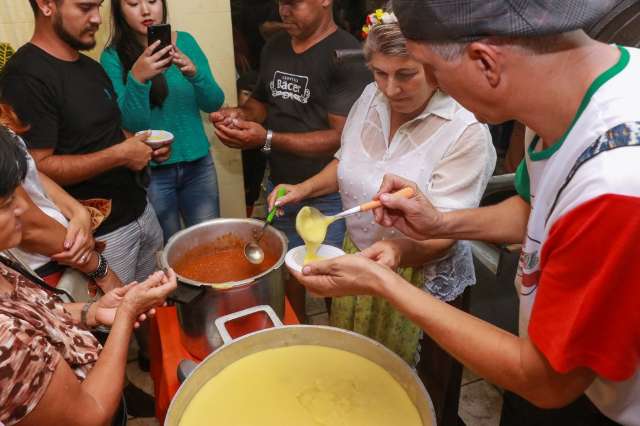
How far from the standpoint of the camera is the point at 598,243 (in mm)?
682

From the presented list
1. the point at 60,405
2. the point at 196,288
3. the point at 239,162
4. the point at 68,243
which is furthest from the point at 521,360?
the point at 239,162

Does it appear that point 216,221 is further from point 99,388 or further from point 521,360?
point 521,360

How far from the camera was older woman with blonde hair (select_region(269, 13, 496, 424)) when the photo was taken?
143 centimetres

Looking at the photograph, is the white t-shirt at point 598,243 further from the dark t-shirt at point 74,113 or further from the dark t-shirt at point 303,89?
the dark t-shirt at point 74,113

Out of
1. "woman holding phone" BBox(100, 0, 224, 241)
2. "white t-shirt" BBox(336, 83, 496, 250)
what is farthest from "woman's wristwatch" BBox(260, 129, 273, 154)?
"white t-shirt" BBox(336, 83, 496, 250)

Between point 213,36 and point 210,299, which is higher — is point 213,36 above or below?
above

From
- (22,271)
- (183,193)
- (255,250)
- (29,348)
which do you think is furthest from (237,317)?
(183,193)

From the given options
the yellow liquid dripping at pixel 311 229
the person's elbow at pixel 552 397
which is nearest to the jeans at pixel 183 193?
the yellow liquid dripping at pixel 311 229

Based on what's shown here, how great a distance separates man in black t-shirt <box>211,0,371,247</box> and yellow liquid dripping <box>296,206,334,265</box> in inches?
35.2

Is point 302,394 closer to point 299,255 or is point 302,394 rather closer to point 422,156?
point 299,255

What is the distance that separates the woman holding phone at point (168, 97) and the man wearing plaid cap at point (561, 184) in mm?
1749

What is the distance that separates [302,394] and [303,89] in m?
1.64

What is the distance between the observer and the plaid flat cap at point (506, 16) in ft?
2.40

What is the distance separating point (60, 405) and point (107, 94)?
62.8 inches
